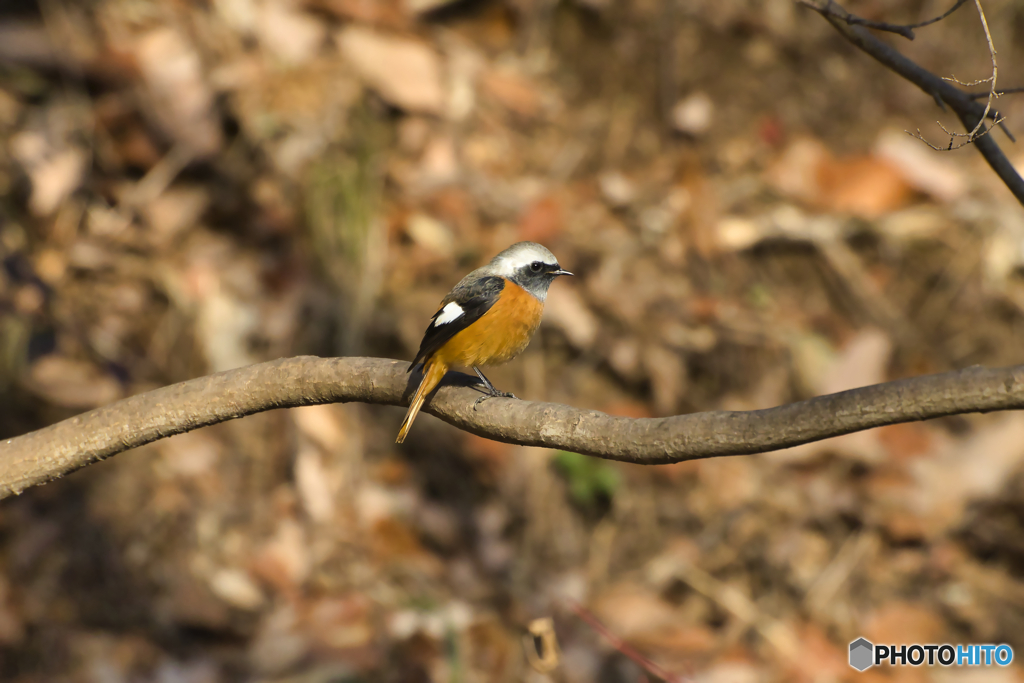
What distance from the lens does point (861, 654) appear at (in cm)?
579

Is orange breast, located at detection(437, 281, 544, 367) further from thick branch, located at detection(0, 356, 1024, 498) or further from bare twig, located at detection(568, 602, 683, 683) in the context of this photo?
bare twig, located at detection(568, 602, 683, 683)

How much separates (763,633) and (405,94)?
5404 mm

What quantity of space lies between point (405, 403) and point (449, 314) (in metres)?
0.98

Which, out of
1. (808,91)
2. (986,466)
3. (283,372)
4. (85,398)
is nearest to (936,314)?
(986,466)

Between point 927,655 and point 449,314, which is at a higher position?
point 449,314

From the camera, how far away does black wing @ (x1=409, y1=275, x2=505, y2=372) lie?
363cm

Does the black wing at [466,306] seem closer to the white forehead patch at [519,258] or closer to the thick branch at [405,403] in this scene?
the white forehead patch at [519,258]

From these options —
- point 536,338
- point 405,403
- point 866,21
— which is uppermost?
point 536,338

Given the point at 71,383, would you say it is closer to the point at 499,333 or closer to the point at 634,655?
the point at 499,333

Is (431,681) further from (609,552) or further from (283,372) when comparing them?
(283,372)

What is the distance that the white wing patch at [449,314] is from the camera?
3844mm

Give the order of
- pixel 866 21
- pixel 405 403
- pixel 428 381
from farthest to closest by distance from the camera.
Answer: pixel 428 381, pixel 405 403, pixel 866 21

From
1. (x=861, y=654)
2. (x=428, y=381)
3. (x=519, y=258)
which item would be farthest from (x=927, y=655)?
(x=428, y=381)

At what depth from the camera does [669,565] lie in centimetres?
617
